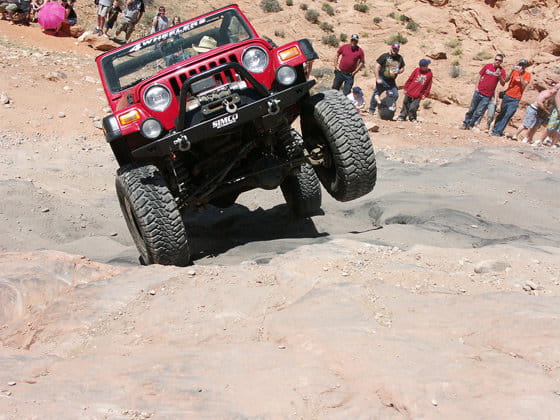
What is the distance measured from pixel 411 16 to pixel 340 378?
22.5 m

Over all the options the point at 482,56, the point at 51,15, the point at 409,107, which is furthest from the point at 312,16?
the point at 409,107

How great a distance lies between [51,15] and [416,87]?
391 inches

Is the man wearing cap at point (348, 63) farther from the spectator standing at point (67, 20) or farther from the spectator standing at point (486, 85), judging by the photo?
the spectator standing at point (67, 20)

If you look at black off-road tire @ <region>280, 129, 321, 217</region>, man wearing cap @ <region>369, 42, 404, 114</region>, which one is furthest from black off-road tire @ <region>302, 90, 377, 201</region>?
man wearing cap @ <region>369, 42, 404, 114</region>

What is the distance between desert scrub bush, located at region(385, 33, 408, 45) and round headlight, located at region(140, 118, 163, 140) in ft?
61.5

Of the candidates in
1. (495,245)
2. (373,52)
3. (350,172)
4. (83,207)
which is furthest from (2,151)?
(373,52)

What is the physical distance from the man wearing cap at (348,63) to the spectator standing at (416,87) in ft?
4.46

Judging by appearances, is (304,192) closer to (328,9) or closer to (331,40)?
(331,40)

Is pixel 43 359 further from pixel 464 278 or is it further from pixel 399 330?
pixel 464 278

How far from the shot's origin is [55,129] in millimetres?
9883

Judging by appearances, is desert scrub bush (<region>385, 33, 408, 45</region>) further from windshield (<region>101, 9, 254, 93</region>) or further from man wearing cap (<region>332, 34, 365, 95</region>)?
windshield (<region>101, 9, 254, 93</region>)

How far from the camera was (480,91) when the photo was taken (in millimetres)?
12570

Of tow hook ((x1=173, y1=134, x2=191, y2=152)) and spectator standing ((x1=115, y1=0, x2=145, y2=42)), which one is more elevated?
spectator standing ((x1=115, y1=0, x2=145, y2=42))

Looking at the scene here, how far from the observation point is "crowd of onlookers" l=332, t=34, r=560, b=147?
11.9 meters
